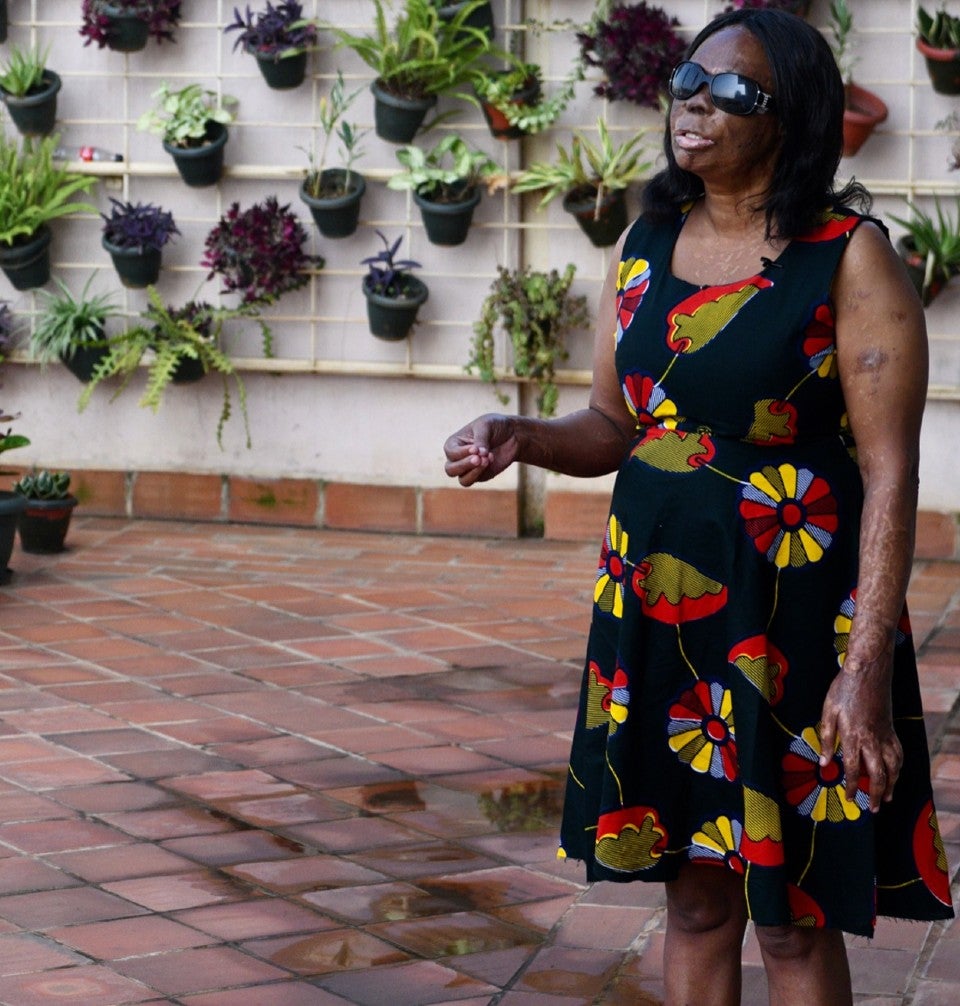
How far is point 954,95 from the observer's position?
5625 millimetres

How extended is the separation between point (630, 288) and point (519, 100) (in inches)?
148

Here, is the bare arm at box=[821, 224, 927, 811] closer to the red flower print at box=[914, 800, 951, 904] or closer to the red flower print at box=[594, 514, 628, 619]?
the red flower print at box=[914, 800, 951, 904]

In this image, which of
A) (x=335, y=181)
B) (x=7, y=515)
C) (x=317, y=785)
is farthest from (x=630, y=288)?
(x=335, y=181)

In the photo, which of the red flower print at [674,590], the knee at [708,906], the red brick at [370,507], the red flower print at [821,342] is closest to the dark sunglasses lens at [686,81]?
the red flower print at [821,342]

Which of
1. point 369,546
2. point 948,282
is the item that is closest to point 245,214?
point 369,546

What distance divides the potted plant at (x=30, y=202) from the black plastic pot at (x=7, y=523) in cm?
112

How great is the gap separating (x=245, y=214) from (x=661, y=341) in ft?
13.5

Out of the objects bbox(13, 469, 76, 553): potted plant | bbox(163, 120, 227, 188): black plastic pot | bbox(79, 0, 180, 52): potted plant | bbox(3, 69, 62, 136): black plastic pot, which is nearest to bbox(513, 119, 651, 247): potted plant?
bbox(163, 120, 227, 188): black plastic pot

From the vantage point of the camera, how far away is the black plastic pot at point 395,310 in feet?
19.4

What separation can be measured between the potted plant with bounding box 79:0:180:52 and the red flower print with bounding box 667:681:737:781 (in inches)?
180

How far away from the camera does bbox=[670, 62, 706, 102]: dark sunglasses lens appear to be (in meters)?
2.07

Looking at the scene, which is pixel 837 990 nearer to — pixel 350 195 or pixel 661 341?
pixel 661 341

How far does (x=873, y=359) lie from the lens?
Answer: 1987mm

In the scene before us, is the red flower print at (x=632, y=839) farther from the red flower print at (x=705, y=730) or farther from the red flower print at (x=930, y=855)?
the red flower print at (x=930, y=855)
